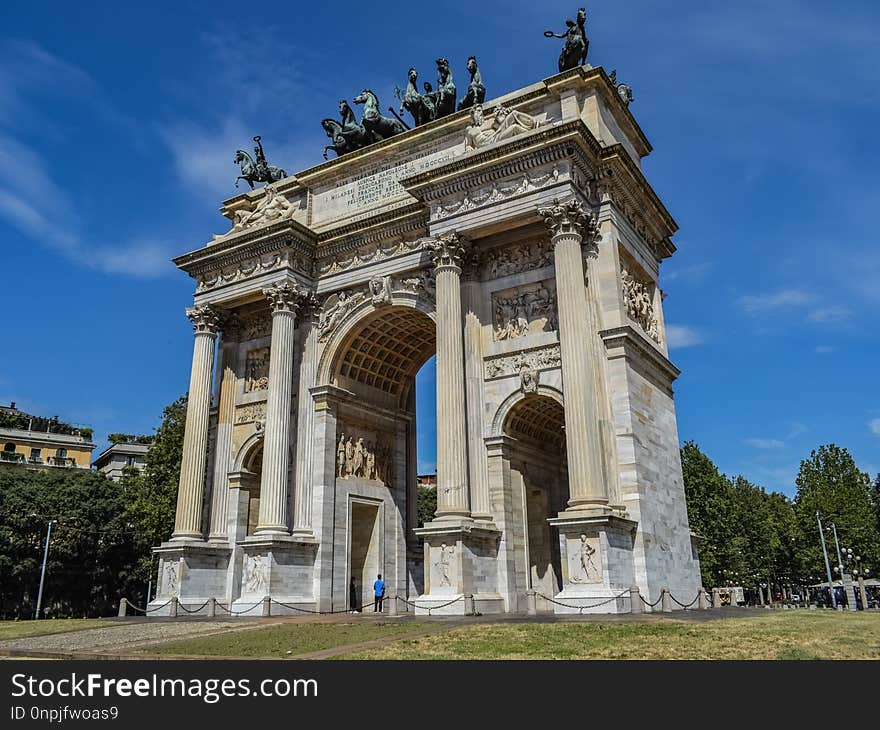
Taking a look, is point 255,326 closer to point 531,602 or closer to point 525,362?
point 525,362

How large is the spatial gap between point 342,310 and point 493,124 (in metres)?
10.2

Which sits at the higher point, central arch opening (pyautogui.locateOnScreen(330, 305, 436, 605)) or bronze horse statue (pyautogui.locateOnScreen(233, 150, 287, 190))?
bronze horse statue (pyautogui.locateOnScreen(233, 150, 287, 190))

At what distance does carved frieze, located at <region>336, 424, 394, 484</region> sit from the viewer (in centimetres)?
3253

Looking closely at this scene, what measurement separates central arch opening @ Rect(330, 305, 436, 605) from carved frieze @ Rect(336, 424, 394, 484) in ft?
0.14

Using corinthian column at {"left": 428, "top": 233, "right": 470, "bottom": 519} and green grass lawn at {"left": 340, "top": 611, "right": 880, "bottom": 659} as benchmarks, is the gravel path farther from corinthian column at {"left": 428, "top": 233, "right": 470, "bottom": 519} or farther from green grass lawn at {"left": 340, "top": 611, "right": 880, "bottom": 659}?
green grass lawn at {"left": 340, "top": 611, "right": 880, "bottom": 659}

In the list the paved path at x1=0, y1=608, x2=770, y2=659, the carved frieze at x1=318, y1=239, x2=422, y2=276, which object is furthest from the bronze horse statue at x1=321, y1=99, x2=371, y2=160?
the paved path at x1=0, y1=608, x2=770, y2=659

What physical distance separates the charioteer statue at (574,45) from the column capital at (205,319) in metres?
18.3

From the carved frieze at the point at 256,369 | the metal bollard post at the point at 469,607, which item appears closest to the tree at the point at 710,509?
the carved frieze at the point at 256,369

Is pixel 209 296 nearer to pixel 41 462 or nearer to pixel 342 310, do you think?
pixel 342 310

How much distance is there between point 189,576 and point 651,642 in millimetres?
22499

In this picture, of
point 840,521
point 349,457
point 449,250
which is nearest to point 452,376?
point 449,250

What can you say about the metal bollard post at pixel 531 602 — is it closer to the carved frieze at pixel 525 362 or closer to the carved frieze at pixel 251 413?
the carved frieze at pixel 525 362

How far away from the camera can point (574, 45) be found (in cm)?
2938

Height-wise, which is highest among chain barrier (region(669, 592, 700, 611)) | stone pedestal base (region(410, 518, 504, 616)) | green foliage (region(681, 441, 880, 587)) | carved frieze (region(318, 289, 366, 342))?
carved frieze (region(318, 289, 366, 342))
